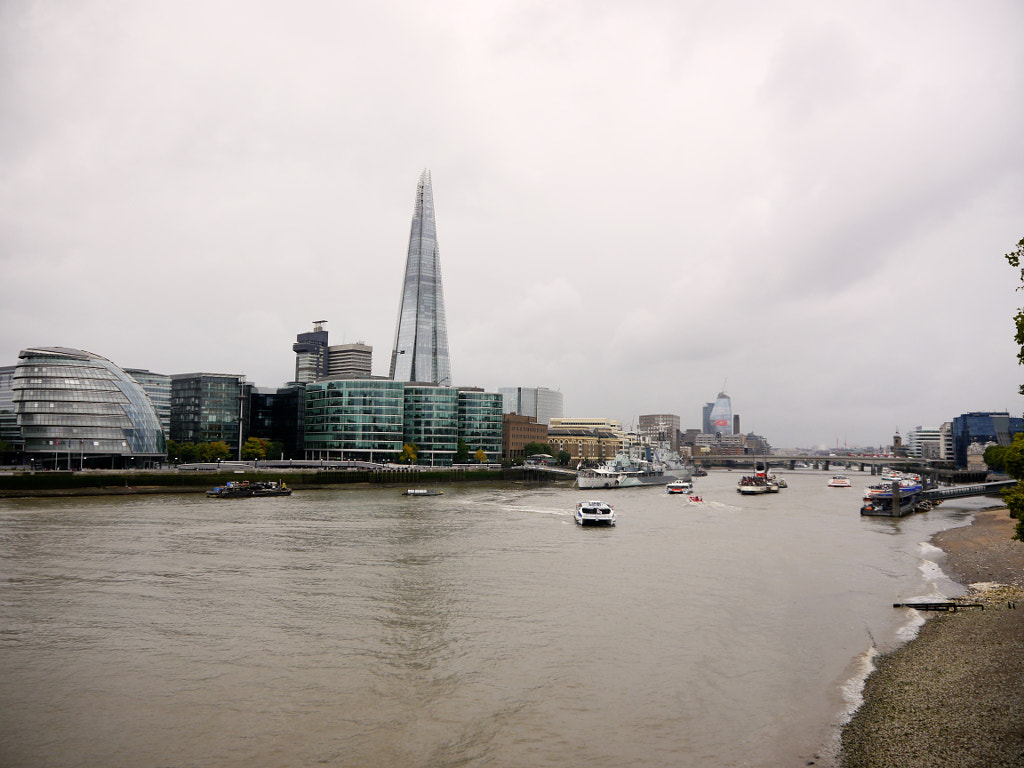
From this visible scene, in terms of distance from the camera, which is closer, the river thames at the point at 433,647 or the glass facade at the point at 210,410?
the river thames at the point at 433,647

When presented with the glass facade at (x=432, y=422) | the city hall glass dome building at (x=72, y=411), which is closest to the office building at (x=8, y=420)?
the city hall glass dome building at (x=72, y=411)

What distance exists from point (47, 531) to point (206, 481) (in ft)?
168

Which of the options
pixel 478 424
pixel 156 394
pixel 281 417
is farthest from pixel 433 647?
pixel 156 394

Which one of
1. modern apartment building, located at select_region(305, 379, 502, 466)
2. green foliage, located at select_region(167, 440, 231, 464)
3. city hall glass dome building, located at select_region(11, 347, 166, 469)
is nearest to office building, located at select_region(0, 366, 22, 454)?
city hall glass dome building, located at select_region(11, 347, 166, 469)

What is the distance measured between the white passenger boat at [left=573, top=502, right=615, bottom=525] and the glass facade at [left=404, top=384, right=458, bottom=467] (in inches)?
4485

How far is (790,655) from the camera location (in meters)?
23.8

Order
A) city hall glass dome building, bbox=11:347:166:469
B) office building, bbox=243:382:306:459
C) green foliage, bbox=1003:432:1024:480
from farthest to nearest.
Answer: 1. office building, bbox=243:382:306:459
2. city hall glass dome building, bbox=11:347:166:469
3. green foliage, bbox=1003:432:1024:480

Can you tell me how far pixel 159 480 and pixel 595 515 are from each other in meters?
69.0

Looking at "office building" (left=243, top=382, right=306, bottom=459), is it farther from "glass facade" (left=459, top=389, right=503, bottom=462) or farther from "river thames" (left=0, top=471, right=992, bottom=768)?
"river thames" (left=0, top=471, right=992, bottom=768)

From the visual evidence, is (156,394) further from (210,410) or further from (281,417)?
(281,417)

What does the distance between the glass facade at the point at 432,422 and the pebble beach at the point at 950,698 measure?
504ft

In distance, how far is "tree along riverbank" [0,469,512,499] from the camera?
8488cm

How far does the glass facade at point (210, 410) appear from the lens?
182 m

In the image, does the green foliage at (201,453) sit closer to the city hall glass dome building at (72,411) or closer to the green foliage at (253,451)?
the green foliage at (253,451)
